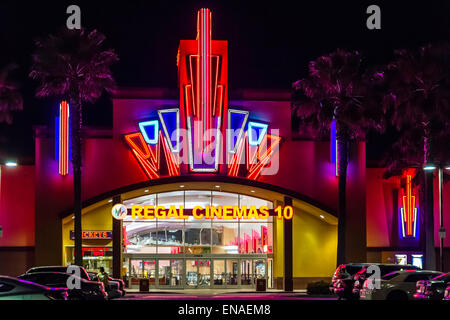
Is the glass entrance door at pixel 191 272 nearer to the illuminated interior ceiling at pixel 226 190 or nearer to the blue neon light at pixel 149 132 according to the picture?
the illuminated interior ceiling at pixel 226 190

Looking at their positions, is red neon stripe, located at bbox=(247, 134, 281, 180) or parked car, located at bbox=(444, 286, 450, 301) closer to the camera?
parked car, located at bbox=(444, 286, 450, 301)

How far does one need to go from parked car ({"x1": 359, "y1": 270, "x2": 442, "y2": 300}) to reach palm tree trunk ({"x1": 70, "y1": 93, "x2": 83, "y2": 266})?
1559cm

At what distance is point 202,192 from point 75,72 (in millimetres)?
11709

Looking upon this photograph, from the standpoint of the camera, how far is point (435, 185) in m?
46.5

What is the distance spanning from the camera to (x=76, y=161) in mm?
38969

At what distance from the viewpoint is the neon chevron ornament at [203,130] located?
42281 millimetres

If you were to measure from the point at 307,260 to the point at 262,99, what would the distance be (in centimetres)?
1019

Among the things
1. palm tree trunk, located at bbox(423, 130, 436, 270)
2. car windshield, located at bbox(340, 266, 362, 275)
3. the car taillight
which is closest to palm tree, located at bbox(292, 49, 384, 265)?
palm tree trunk, located at bbox(423, 130, 436, 270)

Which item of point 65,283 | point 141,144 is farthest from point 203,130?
point 65,283

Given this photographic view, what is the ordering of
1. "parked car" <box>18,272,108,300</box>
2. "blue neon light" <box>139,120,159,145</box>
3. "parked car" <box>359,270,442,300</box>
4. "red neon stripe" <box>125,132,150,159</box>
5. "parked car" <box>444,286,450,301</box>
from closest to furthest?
"parked car" <box>444,286,450,301</box>
"parked car" <box>18,272,108,300</box>
"parked car" <box>359,270,442,300</box>
"red neon stripe" <box>125,132,150,159</box>
"blue neon light" <box>139,120,159,145</box>

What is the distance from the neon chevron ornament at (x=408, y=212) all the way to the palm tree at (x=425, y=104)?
5598 millimetres

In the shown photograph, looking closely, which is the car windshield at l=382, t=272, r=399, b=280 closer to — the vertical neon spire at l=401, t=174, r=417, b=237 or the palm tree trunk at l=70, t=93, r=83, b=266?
the palm tree trunk at l=70, t=93, r=83, b=266

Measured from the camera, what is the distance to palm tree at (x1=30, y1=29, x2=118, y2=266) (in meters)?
37.9
